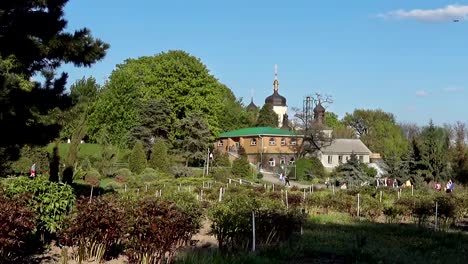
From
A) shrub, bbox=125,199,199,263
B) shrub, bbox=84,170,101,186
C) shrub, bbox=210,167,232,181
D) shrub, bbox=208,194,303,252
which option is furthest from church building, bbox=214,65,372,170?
shrub, bbox=125,199,199,263

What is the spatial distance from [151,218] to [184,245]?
2556mm

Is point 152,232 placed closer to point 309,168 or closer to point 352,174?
point 352,174

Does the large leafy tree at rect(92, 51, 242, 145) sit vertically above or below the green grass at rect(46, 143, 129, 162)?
above

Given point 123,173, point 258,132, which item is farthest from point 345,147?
point 123,173

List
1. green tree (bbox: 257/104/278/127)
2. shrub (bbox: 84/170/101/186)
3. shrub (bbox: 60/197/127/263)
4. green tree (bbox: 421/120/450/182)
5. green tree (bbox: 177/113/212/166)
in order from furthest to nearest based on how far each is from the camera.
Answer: green tree (bbox: 257/104/278/127), green tree (bbox: 177/113/212/166), green tree (bbox: 421/120/450/182), shrub (bbox: 84/170/101/186), shrub (bbox: 60/197/127/263)

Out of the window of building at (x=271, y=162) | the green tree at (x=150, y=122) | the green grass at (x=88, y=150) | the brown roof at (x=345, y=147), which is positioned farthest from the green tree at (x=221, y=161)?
the brown roof at (x=345, y=147)

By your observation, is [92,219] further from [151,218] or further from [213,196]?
[213,196]

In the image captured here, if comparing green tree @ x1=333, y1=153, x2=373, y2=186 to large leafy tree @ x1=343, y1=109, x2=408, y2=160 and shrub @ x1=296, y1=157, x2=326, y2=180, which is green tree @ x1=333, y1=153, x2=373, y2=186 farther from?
large leafy tree @ x1=343, y1=109, x2=408, y2=160

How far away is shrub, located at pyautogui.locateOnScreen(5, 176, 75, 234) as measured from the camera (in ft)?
35.1

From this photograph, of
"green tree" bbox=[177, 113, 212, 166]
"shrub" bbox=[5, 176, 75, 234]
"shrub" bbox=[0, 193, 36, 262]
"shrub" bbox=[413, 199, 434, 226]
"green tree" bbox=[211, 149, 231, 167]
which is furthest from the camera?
"green tree" bbox=[177, 113, 212, 166]

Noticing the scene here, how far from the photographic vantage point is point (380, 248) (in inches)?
504

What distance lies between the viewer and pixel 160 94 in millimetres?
63500

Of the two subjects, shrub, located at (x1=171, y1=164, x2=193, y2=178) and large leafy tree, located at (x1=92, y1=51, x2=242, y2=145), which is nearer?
shrub, located at (x1=171, y1=164, x2=193, y2=178)

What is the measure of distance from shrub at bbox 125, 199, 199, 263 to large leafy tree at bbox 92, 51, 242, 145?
171ft
